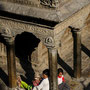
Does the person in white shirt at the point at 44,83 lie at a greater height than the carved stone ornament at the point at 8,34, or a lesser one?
lesser

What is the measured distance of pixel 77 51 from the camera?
22.3 metres

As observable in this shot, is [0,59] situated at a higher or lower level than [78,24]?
lower

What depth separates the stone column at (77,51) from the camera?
71.8 ft

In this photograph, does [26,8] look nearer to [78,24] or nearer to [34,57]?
[78,24]

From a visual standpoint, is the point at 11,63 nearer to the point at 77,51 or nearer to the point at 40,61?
the point at 40,61

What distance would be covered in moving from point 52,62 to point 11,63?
2074 mm

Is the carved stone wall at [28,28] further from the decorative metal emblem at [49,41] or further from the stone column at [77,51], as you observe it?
the stone column at [77,51]

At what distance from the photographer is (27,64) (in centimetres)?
2398

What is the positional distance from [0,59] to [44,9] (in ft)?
19.3

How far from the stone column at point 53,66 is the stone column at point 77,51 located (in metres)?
2.00

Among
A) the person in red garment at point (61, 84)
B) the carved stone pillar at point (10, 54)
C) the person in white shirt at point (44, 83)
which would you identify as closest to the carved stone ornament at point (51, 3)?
the carved stone pillar at point (10, 54)

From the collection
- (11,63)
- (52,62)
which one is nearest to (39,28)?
(52,62)

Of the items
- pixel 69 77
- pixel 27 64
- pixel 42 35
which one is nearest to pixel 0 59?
pixel 27 64

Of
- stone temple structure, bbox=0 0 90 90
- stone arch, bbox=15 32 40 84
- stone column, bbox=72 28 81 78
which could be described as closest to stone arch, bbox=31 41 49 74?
stone temple structure, bbox=0 0 90 90
